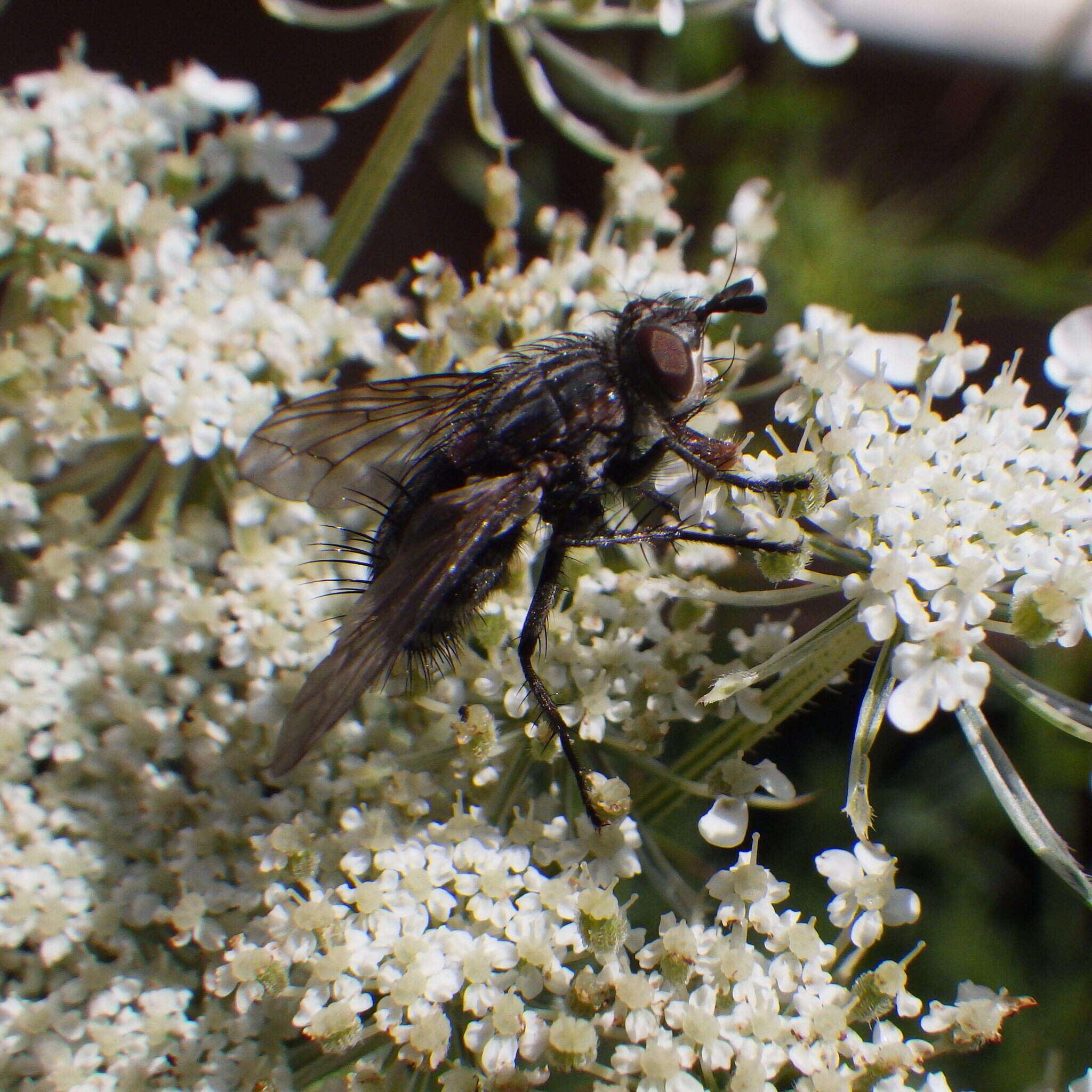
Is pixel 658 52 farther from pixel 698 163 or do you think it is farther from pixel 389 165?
pixel 389 165

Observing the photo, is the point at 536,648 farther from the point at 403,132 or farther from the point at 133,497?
the point at 403,132

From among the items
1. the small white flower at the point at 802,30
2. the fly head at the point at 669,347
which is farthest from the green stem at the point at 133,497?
the small white flower at the point at 802,30

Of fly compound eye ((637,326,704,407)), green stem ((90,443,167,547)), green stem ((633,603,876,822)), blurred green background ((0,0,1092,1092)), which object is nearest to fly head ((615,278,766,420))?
fly compound eye ((637,326,704,407))

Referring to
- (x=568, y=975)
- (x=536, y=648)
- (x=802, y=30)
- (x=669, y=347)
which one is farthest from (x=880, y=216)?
(x=568, y=975)

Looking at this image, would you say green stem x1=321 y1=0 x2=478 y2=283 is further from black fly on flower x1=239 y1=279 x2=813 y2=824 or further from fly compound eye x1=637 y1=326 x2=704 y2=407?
fly compound eye x1=637 y1=326 x2=704 y2=407

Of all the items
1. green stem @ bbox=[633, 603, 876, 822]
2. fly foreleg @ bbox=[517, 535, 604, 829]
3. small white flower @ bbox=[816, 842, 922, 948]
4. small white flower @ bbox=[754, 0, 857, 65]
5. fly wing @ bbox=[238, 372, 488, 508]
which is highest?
small white flower @ bbox=[754, 0, 857, 65]

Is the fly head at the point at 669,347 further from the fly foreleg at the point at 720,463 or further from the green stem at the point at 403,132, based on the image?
the green stem at the point at 403,132

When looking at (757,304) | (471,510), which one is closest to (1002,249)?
(757,304)
